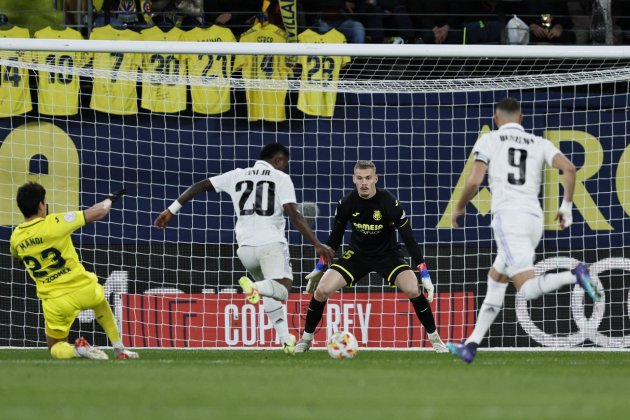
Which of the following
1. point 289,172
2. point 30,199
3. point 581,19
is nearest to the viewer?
point 30,199

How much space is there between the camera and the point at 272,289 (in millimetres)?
11211

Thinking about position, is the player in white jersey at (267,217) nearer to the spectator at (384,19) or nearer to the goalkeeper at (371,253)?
the goalkeeper at (371,253)

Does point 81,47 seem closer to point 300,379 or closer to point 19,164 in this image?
point 19,164

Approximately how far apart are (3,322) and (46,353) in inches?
102

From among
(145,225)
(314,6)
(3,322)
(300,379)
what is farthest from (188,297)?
(300,379)

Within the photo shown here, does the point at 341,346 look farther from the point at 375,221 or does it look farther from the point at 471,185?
the point at 471,185

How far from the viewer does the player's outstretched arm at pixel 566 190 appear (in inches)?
362

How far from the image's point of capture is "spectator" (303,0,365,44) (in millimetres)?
15938

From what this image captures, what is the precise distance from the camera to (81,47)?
41.5 ft

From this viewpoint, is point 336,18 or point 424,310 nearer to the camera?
point 424,310

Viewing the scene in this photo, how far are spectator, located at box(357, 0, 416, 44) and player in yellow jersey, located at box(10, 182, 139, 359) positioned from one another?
6449mm

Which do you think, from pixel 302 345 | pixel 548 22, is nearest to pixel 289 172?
pixel 302 345

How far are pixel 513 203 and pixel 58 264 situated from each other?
13.2 ft

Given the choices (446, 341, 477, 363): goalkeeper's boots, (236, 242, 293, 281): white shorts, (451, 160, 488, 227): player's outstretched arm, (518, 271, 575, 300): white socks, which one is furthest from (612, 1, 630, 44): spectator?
(446, 341, 477, 363): goalkeeper's boots
